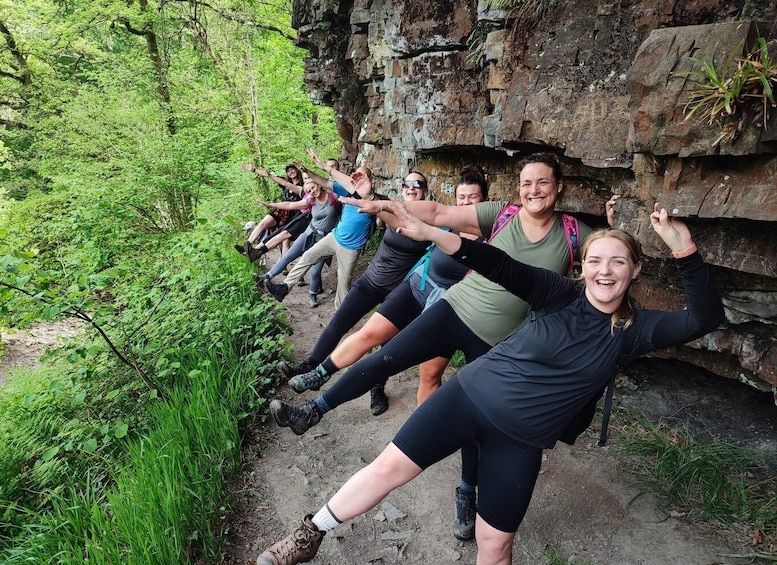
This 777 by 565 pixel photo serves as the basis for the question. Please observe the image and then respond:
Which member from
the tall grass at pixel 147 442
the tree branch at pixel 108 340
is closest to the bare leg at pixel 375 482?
the tall grass at pixel 147 442

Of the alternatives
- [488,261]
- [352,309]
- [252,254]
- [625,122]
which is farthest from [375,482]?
[252,254]

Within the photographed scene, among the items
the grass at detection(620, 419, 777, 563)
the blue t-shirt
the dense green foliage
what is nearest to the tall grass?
the dense green foliage

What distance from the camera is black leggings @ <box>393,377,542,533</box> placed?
2.25 metres

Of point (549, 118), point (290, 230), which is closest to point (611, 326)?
point (549, 118)

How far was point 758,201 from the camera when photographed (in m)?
2.79

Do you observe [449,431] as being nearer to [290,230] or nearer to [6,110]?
[290,230]

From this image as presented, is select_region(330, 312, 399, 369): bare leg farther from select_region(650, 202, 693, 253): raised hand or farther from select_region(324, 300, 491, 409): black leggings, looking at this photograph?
select_region(650, 202, 693, 253): raised hand

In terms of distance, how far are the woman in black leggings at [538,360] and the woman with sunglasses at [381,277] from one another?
A: 187 centimetres

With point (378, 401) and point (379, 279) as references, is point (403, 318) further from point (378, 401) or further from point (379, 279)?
point (378, 401)

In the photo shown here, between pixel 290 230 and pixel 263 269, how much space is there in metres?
1.62

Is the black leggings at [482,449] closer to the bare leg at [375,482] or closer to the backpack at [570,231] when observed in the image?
the bare leg at [375,482]

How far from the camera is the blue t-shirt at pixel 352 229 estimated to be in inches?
223

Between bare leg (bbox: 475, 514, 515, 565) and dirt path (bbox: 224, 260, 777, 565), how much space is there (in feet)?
2.65

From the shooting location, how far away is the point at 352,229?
5.71 metres
